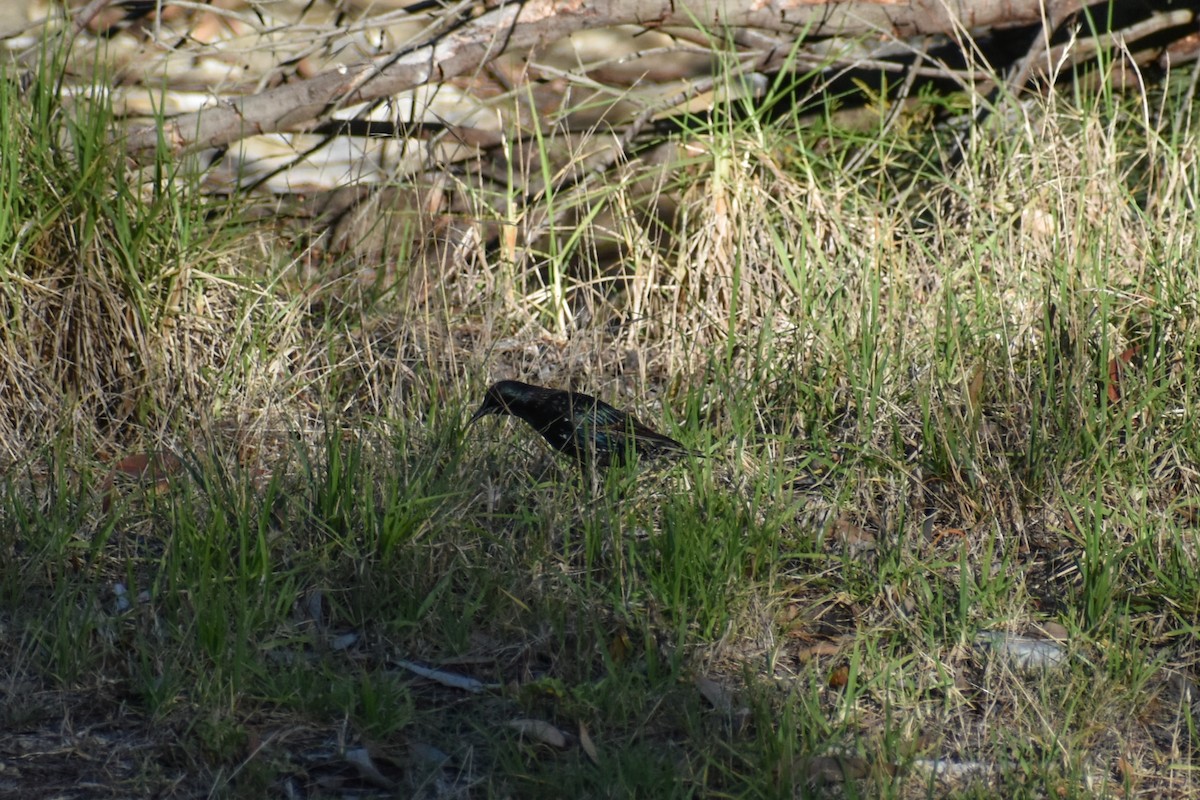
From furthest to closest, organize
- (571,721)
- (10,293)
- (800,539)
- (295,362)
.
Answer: (295,362) → (10,293) → (800,539) → (571,721)

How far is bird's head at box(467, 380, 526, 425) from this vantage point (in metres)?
3.74

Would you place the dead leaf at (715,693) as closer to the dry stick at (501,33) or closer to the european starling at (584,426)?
the european starling at (584,426)

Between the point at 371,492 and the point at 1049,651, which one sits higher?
the point at 371,492

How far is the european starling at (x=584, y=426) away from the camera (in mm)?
3582

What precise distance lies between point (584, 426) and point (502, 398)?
0.94 ft

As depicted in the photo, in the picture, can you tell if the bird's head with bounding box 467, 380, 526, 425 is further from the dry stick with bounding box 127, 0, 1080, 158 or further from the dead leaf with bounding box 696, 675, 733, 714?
the dry stick with bounding box 127, 0, 1080, 158

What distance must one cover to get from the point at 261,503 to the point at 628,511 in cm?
87

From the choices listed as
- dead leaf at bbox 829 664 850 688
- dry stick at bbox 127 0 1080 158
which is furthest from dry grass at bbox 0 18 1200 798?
dry stick at bbox 127 0 1080 158

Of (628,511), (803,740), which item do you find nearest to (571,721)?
(803,740)

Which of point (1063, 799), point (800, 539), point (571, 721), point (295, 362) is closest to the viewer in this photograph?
point (1063, 799)

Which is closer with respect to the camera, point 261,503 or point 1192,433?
point 261,503

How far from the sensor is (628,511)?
345 cm

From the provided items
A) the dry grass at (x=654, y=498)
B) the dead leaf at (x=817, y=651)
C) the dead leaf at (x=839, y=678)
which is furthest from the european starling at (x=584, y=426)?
the dead leaf at (x=839, y=678)

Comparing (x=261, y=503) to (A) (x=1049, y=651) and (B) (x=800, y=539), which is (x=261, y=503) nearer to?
(B) (x=800, y=539)
